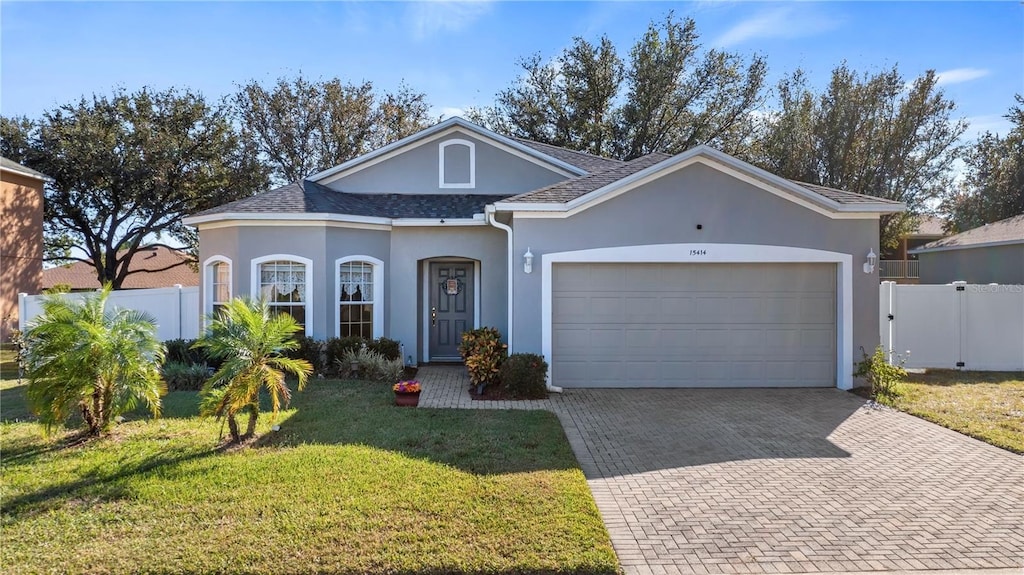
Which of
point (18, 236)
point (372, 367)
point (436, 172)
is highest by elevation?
point (436, 172)

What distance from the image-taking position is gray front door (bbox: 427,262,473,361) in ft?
43.5

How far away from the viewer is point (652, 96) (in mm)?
26281

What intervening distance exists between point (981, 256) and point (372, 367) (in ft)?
63.3

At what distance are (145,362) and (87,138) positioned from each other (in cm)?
1902

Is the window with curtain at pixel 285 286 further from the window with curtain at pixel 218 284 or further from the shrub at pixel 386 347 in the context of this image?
the shrub at pixel 386 347

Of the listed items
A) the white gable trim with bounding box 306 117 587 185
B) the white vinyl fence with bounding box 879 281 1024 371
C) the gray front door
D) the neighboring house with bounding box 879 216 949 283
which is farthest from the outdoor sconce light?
the neighboring house with bounding box 879 216 949 283

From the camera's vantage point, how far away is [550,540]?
4.27m

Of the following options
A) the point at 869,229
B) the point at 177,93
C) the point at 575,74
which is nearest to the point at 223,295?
the point at 869,229

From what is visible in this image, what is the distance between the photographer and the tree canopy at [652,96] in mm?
26281

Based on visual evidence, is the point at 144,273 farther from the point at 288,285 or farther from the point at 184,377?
the point at 184,377

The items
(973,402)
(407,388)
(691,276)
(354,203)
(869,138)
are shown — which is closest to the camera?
(407,388)

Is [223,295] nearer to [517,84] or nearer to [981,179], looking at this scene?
[517,84]

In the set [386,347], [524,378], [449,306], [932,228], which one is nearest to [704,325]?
[524,378]

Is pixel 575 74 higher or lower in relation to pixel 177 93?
higher
